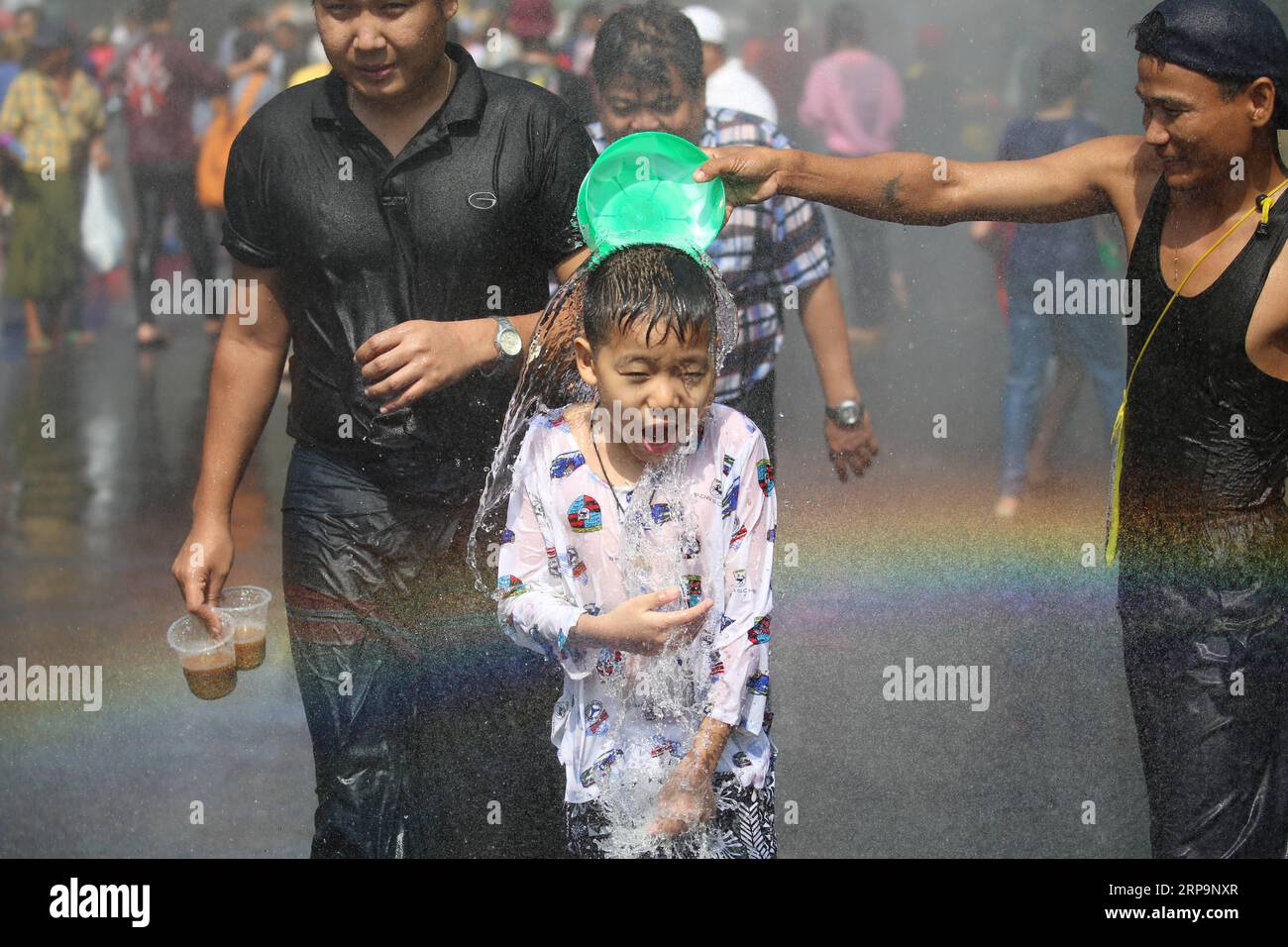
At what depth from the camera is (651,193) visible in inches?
126

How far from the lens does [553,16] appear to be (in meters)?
4.39

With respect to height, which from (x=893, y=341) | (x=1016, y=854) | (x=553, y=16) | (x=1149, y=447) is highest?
(x=553, y=16)

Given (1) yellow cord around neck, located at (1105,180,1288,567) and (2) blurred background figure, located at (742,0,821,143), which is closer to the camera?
(1) yellow cord around neck, located at (1105,180,1288,567)

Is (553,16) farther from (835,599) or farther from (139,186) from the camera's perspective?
(139,186)

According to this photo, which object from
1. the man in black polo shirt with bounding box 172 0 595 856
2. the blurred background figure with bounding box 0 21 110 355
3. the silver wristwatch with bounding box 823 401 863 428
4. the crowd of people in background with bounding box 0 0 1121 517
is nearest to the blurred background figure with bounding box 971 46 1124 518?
the crowd of people in background with bounding box 0 0 1121 517

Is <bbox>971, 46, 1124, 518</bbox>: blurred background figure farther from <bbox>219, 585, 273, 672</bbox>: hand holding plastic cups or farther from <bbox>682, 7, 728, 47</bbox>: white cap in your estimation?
<bbox>219, 585, 273, 672</bbox>: hand holding plastic cups

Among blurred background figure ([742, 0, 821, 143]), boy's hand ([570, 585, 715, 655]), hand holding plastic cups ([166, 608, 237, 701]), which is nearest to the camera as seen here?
boy's hand ([570, 585, 715, 655])

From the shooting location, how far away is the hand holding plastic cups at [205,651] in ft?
10.9

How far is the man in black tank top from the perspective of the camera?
2.99m

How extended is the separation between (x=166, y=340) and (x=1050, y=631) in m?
5.48

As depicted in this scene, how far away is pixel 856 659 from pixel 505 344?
1663 millimetres

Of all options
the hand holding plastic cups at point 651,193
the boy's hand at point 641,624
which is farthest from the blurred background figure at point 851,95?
the boy's hand at point 641,624

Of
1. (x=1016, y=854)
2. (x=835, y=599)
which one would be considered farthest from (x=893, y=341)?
(x=1016, y=854)

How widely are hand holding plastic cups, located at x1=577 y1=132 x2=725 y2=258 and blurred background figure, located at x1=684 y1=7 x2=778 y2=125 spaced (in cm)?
88
